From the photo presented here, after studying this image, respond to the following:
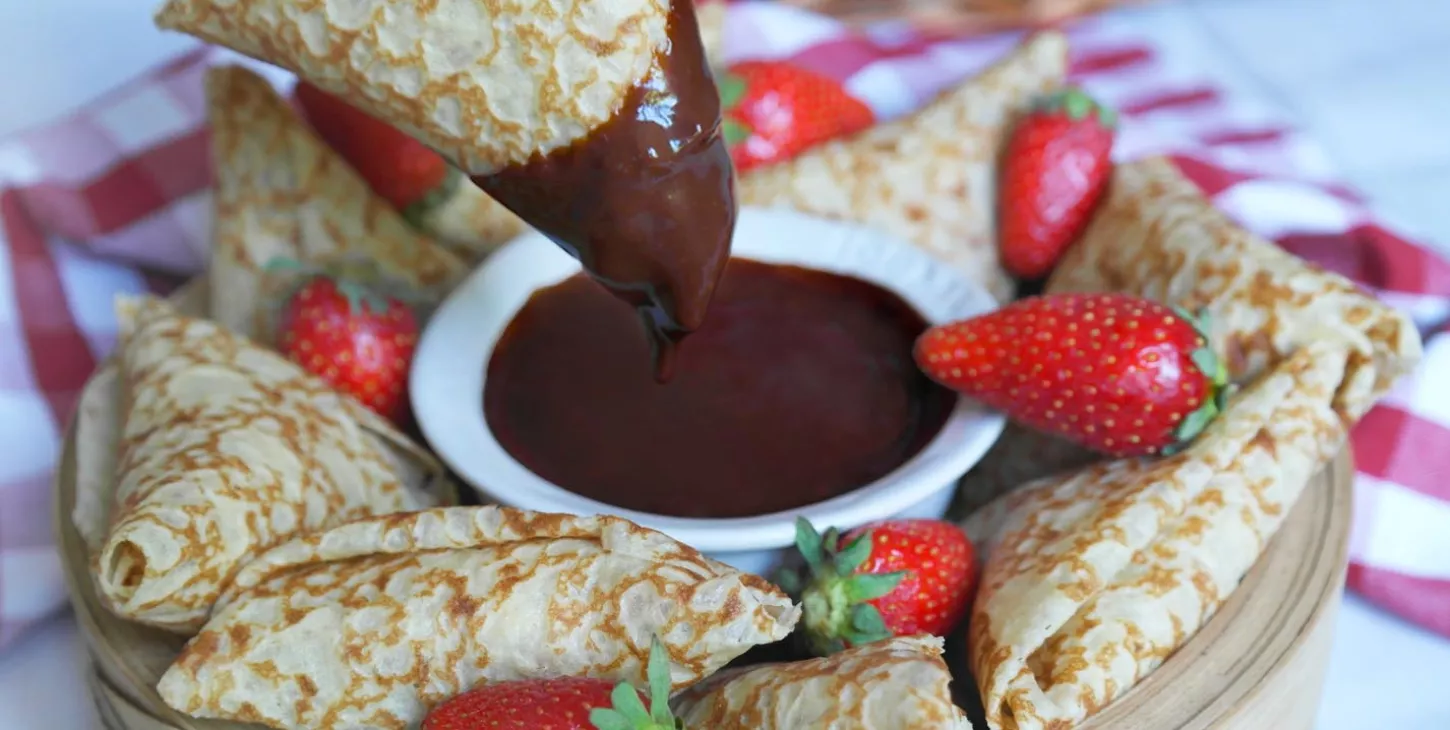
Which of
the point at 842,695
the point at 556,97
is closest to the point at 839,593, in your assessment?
the point at 842,695

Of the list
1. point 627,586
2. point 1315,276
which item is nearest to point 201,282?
point 627,586

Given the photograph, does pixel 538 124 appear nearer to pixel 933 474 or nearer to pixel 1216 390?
pixel 933 474

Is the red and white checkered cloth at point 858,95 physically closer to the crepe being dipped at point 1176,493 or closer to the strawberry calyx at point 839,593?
the crepe being dipped at point 1176,493

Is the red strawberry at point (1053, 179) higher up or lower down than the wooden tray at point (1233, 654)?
higher up

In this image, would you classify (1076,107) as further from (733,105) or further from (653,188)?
(653,188)

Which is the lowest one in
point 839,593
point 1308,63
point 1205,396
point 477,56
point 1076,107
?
point 1308,63

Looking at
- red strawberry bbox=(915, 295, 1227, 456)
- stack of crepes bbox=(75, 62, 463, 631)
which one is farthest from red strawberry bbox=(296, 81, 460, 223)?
red strawberry bbox=(915, 295, 1227, 456)

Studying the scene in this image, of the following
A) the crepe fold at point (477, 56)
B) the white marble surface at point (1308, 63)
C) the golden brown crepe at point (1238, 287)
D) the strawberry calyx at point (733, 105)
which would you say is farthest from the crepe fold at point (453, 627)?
the white marble surface at point (1308, 63)
